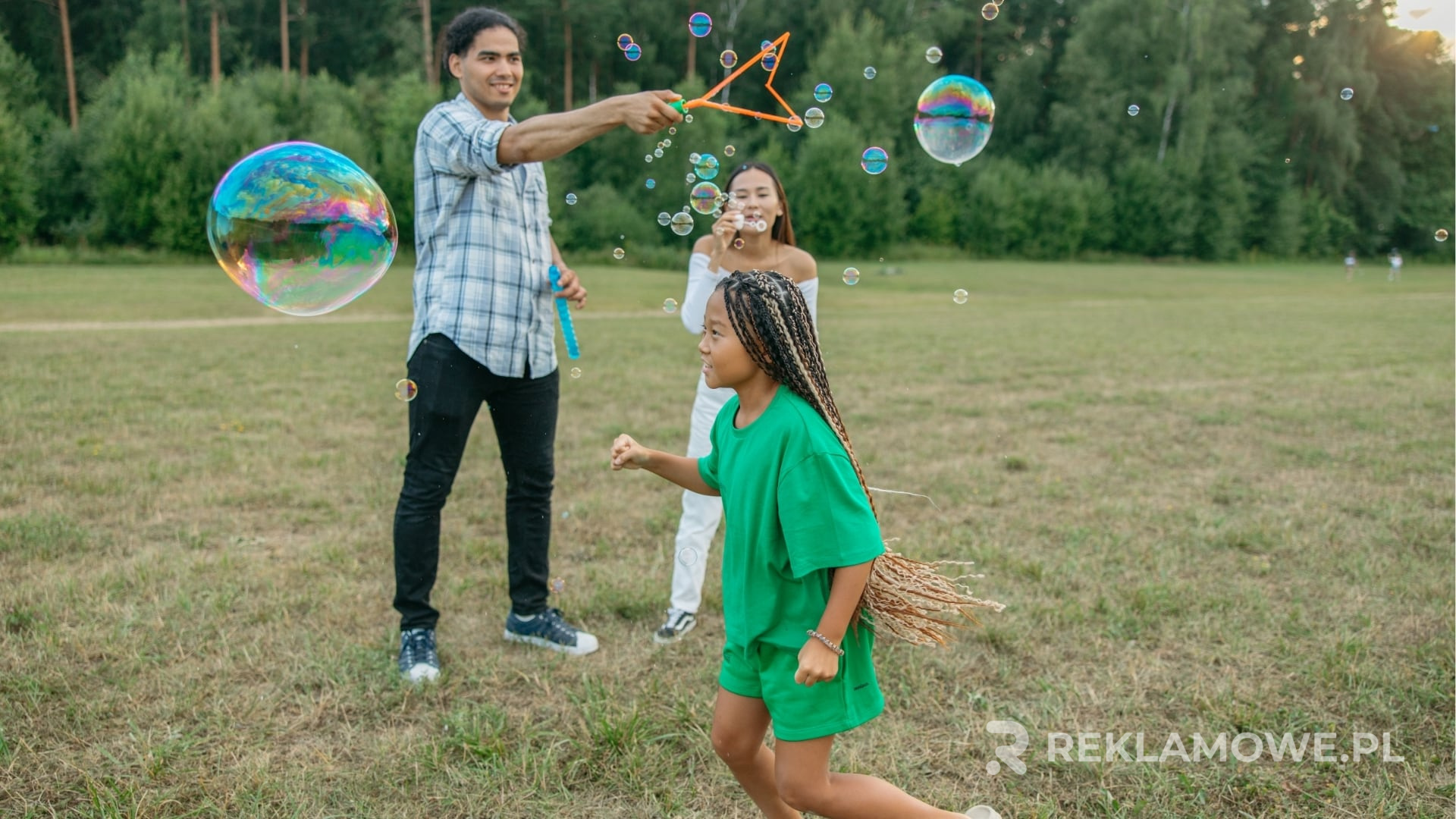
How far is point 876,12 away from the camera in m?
55.3

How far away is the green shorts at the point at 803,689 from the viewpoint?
225 centimetres

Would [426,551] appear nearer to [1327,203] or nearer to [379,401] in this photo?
[379,401]

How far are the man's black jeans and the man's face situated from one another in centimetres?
88

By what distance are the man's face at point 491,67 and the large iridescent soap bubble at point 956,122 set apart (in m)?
2.12

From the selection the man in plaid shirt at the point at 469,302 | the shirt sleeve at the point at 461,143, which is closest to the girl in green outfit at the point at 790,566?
the shirt sleeve at the point at 461,143

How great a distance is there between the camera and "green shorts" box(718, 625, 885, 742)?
2250 millimetres

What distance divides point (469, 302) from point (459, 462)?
0.62m

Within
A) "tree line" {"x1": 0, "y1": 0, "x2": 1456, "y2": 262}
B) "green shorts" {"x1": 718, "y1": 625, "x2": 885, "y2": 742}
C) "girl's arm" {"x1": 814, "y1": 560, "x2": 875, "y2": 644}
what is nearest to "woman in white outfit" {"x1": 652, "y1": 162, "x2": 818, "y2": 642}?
"green shorts" {"x1": 718, "y1": 625, "x2": 885, "y2": 742}

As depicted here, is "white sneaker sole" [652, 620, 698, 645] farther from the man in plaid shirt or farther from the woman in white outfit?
the man in plaid shirt

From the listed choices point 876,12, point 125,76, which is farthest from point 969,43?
point 125,76

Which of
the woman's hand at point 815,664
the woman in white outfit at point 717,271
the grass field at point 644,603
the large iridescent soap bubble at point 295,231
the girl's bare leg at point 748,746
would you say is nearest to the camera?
the woman's hand at point 815,664

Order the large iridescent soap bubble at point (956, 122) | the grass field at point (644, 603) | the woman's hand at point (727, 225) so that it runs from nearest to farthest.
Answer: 1. the grass field at point (644, 603)
2. the woman's hand at point (727, 225)
3. the large iridescent soap bubble at point (956, 122)

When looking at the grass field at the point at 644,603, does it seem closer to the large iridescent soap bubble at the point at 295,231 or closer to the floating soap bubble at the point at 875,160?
the large iridescent soap bubble at the point at 295,231

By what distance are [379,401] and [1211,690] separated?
7.56 meters
